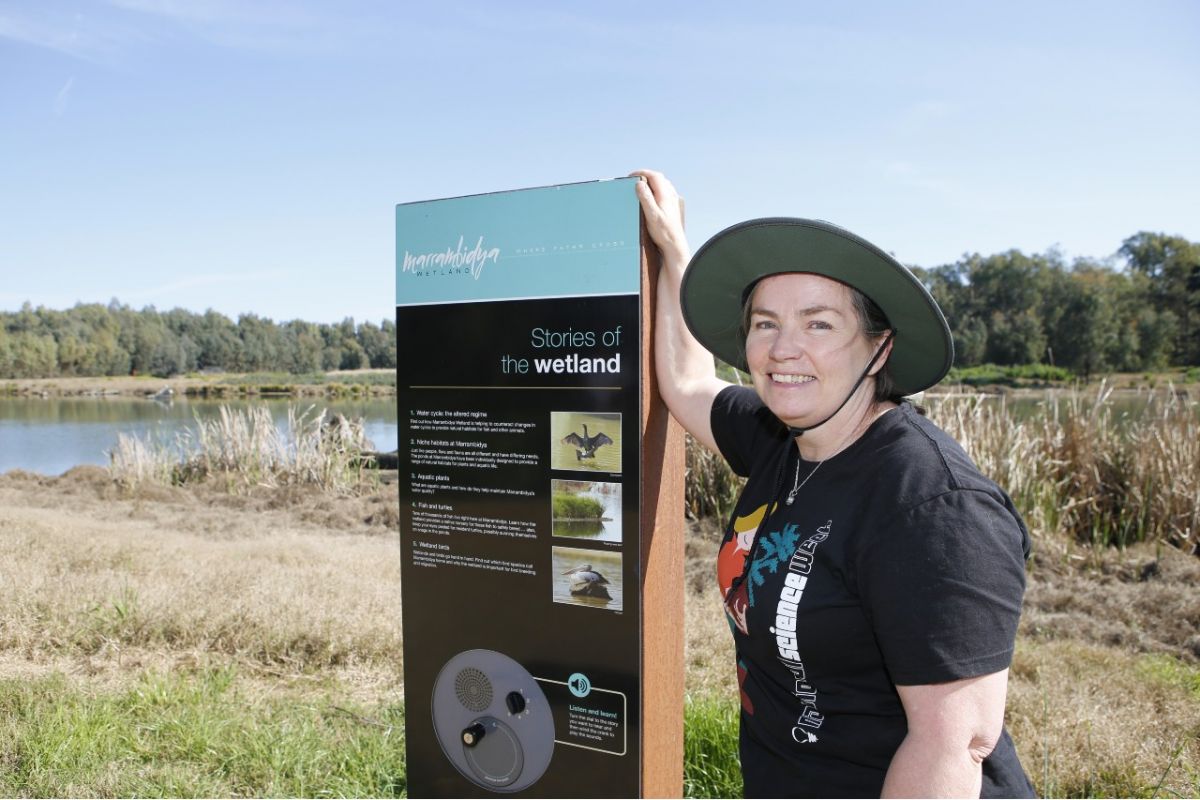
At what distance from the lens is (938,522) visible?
1.39m

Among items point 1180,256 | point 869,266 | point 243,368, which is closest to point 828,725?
point 869,266

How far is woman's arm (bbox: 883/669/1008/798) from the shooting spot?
4.50 feet

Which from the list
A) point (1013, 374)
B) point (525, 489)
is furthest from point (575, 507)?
point (1013, 374)

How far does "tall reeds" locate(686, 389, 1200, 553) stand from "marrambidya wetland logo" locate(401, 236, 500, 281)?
16.4 feet

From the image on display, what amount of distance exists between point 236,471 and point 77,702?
7221mm

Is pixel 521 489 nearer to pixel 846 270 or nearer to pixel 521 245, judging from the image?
pixel 521 245

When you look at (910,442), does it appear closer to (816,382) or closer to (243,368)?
(816,382)

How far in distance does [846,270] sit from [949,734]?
3.01ft

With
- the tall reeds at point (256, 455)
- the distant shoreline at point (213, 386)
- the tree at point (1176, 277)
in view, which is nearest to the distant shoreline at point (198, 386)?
the distant shoreline at point (213, 386)

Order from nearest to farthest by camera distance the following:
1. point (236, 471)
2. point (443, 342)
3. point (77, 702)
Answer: point (443, 342), point (77, 702), point (236, 471)

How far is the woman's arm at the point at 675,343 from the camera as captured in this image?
227cm

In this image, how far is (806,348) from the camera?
1.73 metres

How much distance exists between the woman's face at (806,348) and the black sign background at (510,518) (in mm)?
518

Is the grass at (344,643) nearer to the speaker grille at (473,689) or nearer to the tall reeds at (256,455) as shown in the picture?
the speaker grille at (473,689)
